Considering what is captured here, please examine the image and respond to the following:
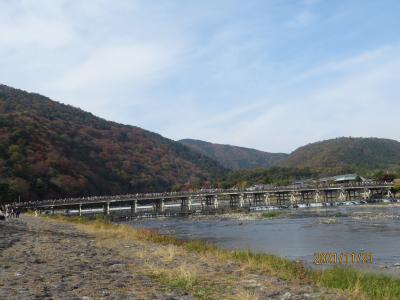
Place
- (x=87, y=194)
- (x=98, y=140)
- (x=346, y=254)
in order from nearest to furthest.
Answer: (x=346, y=254) → (x=87, y=194) → (x=98, y=140)

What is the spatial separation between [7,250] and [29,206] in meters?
72.1

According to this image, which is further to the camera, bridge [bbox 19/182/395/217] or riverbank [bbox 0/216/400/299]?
bridge [bbox 19/182/395/217]

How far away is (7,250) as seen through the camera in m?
17.1

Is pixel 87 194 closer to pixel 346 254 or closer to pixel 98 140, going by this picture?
pixel 98 140

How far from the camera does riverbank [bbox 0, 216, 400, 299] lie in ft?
33.1

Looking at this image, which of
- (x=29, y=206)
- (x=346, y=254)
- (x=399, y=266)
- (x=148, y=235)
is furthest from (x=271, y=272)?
(x=29, y=206)
